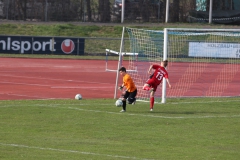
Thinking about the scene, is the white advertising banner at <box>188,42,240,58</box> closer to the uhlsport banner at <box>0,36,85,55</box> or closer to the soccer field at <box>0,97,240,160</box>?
the uhlsport banner at <box>0,36,85,55</box>

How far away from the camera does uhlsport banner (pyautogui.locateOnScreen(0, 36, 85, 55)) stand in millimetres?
47156

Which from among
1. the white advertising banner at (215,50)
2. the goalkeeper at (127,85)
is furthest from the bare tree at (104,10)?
the goalkeeper at (127,85)

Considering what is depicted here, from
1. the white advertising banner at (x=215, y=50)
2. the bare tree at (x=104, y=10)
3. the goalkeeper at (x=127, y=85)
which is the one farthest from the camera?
the bare tree at (x=104, y=10)

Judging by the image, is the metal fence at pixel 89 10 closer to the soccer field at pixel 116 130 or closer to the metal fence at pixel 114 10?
the metal fence at pixel 114 10

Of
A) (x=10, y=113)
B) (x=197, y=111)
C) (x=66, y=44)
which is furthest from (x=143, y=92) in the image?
(x=66, y=44)

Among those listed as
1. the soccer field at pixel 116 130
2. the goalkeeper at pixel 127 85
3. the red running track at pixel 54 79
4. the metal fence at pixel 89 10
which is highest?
the metal fence at pixel 89 10

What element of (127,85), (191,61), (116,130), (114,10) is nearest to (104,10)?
(114,10)

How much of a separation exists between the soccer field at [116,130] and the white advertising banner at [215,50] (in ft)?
43.9

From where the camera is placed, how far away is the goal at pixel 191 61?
2587 cm

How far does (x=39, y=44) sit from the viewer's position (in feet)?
157

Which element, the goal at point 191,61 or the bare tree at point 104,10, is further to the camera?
the bare tree at point 104,10

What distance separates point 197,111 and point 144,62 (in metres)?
5.90

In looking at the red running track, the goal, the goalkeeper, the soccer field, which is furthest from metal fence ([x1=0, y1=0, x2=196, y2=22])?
the goalkeeper

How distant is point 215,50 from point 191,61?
10.8 feet
